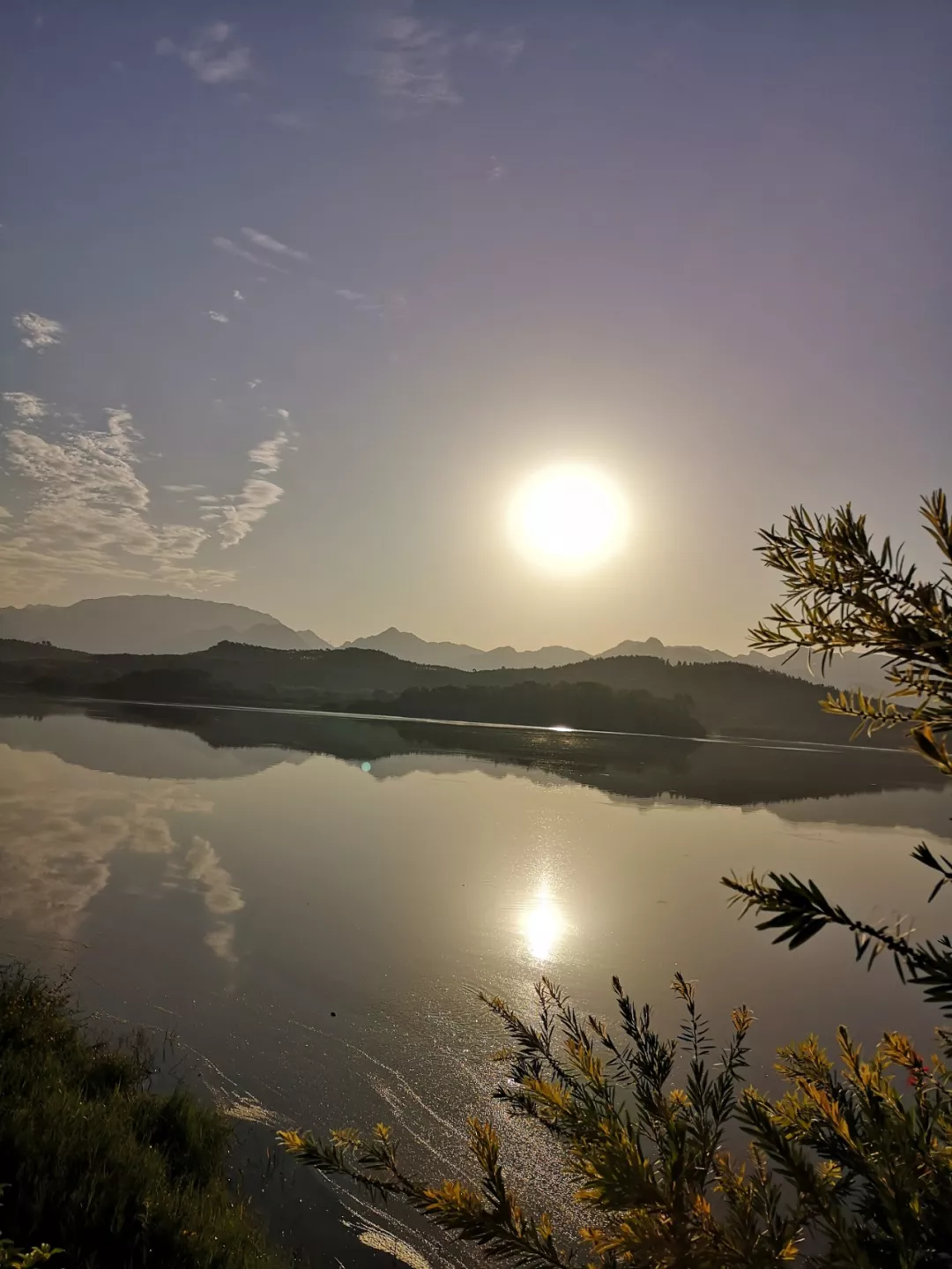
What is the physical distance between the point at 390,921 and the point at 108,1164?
26.6 feet

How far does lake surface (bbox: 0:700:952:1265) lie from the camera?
7.64m

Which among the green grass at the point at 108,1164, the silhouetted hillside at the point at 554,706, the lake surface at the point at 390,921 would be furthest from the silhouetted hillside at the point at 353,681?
the green grass at the point at 108,1164

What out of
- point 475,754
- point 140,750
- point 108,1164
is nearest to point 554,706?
point 475,754

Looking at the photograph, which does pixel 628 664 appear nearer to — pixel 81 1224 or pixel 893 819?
pixel 893 819

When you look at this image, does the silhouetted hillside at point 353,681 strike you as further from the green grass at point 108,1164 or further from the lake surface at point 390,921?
the green grass at point 108,1164

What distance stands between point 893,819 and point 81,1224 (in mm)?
31411

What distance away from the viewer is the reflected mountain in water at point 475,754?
35.1 m

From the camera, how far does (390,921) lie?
13086 millimetres

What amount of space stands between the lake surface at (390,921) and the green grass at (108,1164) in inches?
26.3

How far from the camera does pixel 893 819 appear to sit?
94.9ft

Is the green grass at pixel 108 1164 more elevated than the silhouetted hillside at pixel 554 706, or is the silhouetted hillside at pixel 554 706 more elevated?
the silhouetted hillside at pixel 554 706

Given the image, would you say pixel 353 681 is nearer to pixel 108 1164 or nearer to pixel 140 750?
pixel 140 750

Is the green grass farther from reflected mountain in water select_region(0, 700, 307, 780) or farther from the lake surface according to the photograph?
reflected mountain in water select_region(0, 700, 307, 780)

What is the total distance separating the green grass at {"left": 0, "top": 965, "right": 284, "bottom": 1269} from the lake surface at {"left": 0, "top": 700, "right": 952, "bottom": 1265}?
2.19 ft
